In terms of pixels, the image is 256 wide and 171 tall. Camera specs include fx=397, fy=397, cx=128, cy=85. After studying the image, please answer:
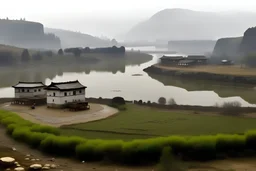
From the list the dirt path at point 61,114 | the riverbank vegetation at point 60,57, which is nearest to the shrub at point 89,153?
the dirt path at point 61,114

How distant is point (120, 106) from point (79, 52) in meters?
46.6

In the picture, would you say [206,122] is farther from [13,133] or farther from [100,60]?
[100,60]

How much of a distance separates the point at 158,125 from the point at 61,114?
508 cm

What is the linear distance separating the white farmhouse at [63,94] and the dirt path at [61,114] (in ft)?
1.67

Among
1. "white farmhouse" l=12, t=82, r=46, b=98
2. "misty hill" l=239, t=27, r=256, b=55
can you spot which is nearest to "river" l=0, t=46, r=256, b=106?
"white farmhouse" l=12, t=82, r=46, b=98

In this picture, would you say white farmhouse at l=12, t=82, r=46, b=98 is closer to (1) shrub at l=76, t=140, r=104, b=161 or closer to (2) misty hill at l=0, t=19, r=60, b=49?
(1) shrub at l=76, t=140, r=104, b=161

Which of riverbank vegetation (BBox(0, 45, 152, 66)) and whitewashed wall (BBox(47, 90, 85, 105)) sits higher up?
riverbank vegetation (BBox(0, 45, 152, 66))


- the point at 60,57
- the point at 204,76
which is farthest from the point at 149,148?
the point at 60,57

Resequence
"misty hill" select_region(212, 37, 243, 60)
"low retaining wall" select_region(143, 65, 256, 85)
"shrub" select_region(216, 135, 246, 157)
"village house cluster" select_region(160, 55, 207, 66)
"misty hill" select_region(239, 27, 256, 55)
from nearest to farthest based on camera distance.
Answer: "shrub" select_region(216, 135, 246, 157) → "low retaining wall" select_region(143, 65, 256, 85) → "village house cluster" select_region(160, 55, 207, 66) → "misty hill" select_region(239, 27, 256, 55) → "misty hill" select_region(212, 37, 243, 60)

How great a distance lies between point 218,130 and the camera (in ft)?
48.4

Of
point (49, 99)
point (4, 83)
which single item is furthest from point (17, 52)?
point (49, 99)

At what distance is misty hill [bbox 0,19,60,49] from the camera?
113375mm

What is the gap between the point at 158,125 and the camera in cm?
1585

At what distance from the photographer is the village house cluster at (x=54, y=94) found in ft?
65.5
